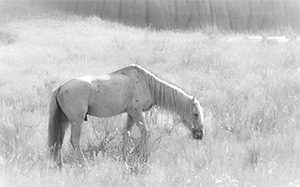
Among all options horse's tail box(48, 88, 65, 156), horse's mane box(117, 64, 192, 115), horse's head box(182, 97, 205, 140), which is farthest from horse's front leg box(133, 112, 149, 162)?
horse's tail box(48, 88, 65, 156)

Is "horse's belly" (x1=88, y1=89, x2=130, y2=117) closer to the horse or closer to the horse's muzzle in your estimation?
the horse

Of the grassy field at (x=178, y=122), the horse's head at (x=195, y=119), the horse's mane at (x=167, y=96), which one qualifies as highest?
the horse's mane at (x=167, y=96)

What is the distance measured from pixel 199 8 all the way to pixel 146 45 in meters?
16.2

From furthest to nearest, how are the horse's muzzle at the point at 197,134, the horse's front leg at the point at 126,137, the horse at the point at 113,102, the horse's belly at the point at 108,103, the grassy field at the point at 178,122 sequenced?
1. the horse's muzzle at the point at 197,134
2. the horse's belly at the point at 108,103
3. the horse at the point at 113,102
4. the horse's front leg at the point at 126,137
5. the grassy field at the point at 178,122

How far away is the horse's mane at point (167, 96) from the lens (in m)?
5.33

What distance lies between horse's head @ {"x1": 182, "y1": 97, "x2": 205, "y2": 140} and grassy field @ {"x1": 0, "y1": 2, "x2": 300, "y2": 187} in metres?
0.15

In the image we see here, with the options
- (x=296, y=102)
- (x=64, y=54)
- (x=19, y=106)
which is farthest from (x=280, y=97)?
(x=64, y=54)

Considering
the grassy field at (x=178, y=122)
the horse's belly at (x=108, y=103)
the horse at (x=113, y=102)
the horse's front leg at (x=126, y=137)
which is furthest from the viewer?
the horse's belly at (x=108, y=103)

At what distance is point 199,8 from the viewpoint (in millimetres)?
29422

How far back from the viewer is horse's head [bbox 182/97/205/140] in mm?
5270

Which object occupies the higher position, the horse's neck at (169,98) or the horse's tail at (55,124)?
the horse's neck at (169,98)

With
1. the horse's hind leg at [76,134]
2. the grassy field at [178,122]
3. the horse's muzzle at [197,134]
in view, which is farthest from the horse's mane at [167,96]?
the horse's hind leg at [76,134]

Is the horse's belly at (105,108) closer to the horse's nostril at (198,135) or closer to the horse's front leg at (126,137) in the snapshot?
the horse's front leg at (126,137)

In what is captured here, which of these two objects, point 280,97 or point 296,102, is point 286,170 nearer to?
point 296,102
